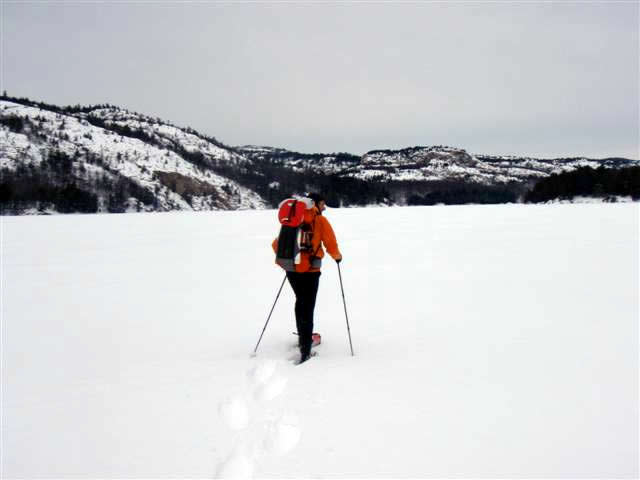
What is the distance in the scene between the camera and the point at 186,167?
485ft

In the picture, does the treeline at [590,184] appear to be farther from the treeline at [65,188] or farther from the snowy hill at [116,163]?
the snowy hill at [116,163]

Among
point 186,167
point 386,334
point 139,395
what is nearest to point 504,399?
point 386,334

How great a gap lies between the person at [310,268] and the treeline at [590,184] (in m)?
76.4

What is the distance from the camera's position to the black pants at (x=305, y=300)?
4.41m

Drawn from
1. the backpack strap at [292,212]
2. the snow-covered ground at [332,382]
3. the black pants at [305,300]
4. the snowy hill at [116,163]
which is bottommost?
the snow-covered ground at [332,382]

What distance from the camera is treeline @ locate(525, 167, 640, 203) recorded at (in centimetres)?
6418

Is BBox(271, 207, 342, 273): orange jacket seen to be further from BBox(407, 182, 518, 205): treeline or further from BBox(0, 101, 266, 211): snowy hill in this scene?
BBox(407, 182, 518, 205): treeline

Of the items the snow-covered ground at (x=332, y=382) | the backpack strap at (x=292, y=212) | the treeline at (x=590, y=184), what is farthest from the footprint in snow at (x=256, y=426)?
the treeline at (x=590, y=184)

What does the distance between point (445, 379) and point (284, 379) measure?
1.66 meters

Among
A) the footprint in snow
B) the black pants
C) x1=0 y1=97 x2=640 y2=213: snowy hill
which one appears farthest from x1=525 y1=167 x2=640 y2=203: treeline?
the footprint in snow

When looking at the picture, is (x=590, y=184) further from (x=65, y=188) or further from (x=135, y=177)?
(x=135, y=177)

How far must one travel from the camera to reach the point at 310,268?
434cm

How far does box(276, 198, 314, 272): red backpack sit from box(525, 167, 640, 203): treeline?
76.6 m

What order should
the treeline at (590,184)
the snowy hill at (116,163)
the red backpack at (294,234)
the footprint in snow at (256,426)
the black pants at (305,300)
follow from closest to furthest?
1. the footprint in snow at (256,426)
2. the red backpack at (294,234)
3. the black pants at (305,300)
4. the treeline at (590,184)
5. the snowy hill at (116,163)
